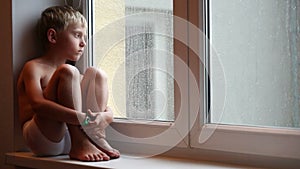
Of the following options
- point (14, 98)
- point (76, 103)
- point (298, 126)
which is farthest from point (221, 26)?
point (14, 98)

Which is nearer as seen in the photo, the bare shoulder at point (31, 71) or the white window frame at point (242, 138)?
the white window frame at point (242, 138)

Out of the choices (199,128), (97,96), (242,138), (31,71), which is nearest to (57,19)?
(31,71)

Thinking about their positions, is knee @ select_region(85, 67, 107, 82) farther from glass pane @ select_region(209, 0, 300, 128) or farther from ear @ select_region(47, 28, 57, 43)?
glass pane @ select_region(209, 0, 300, 128)

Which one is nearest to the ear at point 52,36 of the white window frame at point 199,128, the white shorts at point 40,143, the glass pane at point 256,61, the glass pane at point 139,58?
the glass pane at point 139,58

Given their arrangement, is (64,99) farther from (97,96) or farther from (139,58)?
(139,58)

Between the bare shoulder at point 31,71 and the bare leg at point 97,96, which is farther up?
the bare shoulder at point 31,71

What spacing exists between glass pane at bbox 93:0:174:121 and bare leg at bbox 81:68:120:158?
9cm

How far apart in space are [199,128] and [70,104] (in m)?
0.34

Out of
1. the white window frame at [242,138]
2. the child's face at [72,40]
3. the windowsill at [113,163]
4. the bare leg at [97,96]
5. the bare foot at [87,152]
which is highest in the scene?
the child's face at [72,40]

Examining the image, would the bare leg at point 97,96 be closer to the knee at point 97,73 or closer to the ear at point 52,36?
the knee at point 97,73

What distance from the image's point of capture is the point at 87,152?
55.2 inches

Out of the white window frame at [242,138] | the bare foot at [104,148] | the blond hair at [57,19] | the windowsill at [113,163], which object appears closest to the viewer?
the white window frame at [242,138]

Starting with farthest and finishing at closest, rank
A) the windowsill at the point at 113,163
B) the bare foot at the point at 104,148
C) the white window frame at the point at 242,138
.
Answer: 1. the bare foot at the point at 104,148
2. the windowsill at the point at 113,163
3. the white window frame at the point at 242,138

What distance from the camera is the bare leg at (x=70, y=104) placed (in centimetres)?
139
